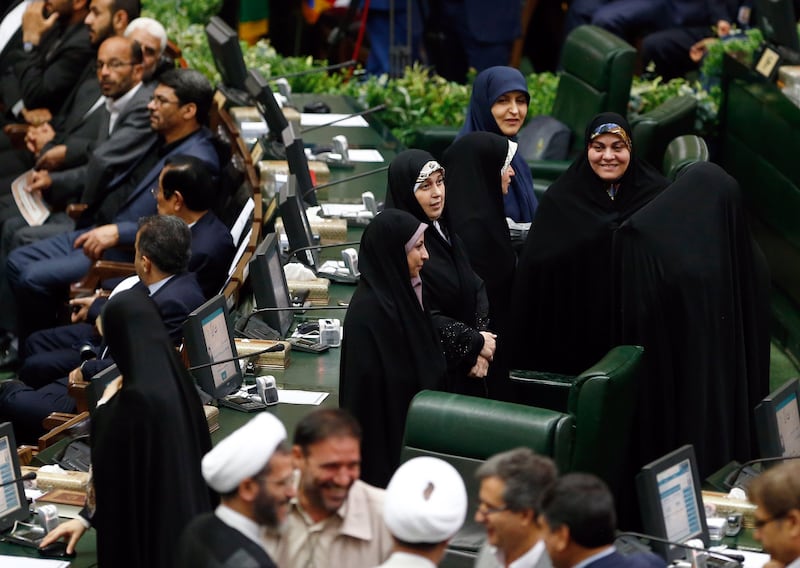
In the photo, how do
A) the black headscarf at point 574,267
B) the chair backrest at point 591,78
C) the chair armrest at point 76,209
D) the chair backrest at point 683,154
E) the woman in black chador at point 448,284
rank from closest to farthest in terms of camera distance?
the woman in black chador at point 448,284 < the black headscarf at point 574,267 < the chair backrest at point 683,154 < the chair armrest at point 76,209 < the chair backrest at point 591,78

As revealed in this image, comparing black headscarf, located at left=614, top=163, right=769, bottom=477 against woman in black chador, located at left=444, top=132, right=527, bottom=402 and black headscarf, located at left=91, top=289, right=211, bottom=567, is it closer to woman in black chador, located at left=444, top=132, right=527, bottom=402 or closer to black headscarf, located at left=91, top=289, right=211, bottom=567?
woman in black chador, located at left=444, top=132, right=527, bottom=402

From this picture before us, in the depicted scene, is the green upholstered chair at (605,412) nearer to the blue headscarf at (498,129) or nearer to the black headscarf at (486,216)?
the black headscarf at (486,216)

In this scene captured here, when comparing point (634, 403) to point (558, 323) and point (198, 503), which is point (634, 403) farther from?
point (198, 503)

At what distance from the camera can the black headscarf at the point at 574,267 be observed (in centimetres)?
666

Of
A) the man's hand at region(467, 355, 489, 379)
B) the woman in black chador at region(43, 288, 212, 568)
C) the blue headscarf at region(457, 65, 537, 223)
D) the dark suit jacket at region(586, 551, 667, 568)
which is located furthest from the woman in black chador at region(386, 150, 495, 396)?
the dark suit jacket at region(586, 551, 667, 568)

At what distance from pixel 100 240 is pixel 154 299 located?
1.96m

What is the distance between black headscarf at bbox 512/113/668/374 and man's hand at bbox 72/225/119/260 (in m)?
2.22

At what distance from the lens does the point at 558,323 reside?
6.82 m

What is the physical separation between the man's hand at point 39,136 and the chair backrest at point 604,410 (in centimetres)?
528

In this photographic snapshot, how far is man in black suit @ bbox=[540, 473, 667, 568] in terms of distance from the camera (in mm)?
3770

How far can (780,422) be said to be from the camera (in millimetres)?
5406

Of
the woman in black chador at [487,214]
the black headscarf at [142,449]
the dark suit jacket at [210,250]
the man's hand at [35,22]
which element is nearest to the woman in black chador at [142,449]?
the black headscarf at [142,449]

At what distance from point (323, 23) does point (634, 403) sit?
800cm

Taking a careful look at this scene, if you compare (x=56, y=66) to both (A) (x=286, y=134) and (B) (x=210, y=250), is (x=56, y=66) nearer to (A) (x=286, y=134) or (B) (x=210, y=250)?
(A) (x=286, y=134)
